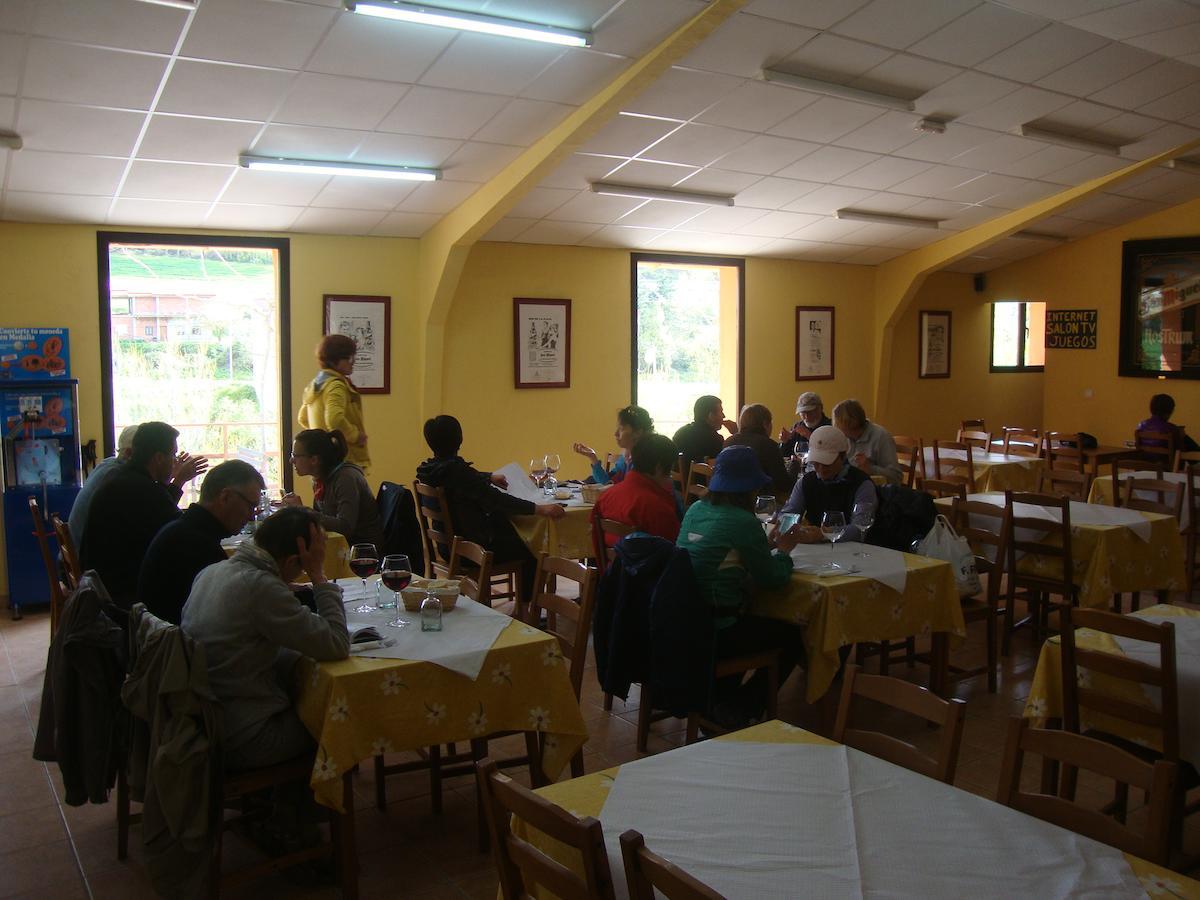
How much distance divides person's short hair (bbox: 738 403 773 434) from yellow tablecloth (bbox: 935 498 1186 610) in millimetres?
1965

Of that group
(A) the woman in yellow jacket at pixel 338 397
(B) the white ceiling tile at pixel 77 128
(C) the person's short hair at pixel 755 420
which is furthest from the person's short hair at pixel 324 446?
(C) the person's short hair at pixel 755 420

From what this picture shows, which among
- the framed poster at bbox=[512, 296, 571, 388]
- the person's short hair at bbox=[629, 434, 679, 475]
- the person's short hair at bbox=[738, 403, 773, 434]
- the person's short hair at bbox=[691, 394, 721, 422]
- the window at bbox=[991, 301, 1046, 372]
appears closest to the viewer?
the person's short hair at bbox=[629, 434, 679, 475]

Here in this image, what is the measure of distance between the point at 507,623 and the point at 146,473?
190 cm

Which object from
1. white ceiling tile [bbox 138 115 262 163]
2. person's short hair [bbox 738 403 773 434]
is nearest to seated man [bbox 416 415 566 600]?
person's short hair [bbox 738 403 773 434]

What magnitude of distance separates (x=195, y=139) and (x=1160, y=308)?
32.4ft

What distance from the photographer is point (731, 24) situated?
5.30m

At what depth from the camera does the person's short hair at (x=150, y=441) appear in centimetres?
415

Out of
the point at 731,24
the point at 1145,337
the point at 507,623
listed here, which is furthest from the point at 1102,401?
the point at 507,623

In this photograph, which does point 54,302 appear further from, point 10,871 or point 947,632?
point 947,632

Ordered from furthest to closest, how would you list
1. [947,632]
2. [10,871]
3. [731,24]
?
[731,24]
[947,632]
[10,871]

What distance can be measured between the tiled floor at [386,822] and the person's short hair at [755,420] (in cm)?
209

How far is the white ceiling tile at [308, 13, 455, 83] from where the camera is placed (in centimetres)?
471

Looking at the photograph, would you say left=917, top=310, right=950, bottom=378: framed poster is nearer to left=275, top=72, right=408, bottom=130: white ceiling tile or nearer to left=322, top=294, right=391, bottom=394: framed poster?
left=322, top=294, right=391, bottom=394: framed poster

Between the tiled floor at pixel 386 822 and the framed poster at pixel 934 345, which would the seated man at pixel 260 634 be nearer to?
the tiled floor at pixel 386 822
